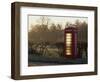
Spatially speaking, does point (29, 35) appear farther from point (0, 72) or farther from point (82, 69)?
point (82, 69)

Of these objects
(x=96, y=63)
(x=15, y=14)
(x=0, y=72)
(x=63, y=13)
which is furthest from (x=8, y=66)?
(x=96, y=63)

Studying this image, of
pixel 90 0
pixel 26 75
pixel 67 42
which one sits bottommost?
pixel 26 75

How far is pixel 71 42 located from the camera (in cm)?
155

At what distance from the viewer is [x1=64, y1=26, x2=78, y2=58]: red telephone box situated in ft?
5.05

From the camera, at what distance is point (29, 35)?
1.46 m

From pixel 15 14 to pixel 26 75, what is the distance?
0.33 m

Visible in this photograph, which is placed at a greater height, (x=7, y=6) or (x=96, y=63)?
(x=7, y=6)

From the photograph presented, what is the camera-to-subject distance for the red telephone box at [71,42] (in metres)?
1.54

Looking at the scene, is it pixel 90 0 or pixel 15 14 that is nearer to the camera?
pixel 15 14

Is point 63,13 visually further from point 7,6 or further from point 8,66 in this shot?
point 8,66

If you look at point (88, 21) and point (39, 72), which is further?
point (88, 21)

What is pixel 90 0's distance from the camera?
5.31 ft

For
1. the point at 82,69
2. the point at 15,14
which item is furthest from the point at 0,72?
the point at 82,69

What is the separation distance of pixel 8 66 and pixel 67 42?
36cm
